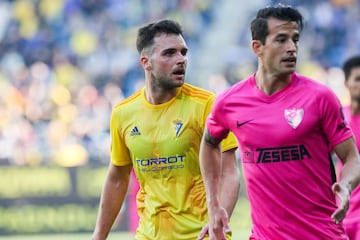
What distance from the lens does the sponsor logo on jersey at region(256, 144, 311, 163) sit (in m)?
5.86

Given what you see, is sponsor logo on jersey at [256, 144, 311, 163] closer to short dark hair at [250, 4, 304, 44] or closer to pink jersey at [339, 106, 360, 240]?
short dark hair at [250, 4, 304, 44]

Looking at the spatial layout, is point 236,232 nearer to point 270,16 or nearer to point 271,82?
point 271,82

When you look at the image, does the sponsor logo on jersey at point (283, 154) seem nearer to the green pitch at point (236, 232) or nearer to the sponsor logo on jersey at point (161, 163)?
the sponsor logo on jersey at point (161, 163)

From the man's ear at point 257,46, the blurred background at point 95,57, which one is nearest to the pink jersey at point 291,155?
the man's ear at point 257,46

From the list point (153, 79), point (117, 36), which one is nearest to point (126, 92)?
point (117, 36)

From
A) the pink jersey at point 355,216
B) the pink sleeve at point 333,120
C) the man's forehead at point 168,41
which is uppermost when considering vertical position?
the man's forehead at point 168,41

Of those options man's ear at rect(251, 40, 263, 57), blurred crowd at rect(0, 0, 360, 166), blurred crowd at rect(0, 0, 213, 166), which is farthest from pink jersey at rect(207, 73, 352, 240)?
blurred crowd at rect(0, 0, 360, 166)

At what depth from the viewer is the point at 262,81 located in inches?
243

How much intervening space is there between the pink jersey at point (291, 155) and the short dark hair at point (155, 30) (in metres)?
1.27

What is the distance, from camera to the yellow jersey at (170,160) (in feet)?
22.7

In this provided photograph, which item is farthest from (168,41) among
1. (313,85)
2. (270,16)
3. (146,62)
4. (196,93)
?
(313,85)

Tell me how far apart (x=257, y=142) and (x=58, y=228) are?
9.99 metres

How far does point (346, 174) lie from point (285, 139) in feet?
1.56

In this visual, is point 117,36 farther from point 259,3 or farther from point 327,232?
point 327,232
